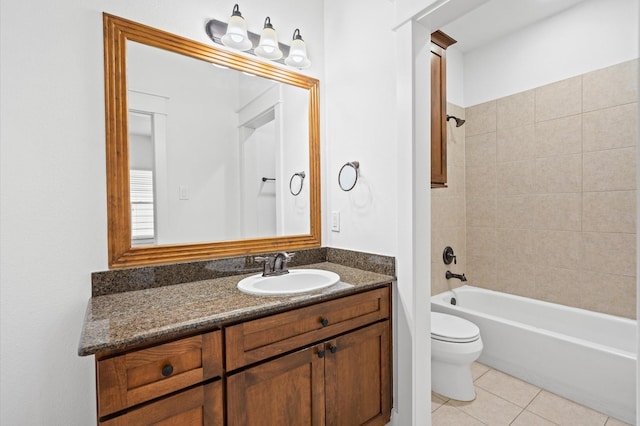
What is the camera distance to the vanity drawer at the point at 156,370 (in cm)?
79

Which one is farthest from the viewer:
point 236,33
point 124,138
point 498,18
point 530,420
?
point 498,18

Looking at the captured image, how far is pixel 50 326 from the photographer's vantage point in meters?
1.12

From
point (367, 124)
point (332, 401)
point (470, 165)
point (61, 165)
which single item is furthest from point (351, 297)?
point (470, 165)

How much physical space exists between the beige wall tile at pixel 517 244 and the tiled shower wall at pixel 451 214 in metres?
0.35

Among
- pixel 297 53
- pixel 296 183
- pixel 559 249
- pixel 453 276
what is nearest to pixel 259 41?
pixel 297 53

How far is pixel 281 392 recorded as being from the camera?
1107 mm

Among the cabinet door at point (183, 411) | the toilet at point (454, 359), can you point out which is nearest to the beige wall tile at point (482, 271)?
the toilet at point (454, 359)

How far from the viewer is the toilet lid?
1.88m

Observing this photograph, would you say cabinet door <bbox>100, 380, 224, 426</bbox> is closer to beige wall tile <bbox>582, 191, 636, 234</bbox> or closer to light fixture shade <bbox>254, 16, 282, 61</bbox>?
light fixture shade <bbox>254, 16, 282, 61</bbox>

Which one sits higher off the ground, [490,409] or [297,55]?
[297,55]

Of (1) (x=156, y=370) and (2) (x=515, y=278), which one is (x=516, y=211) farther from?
(1) (x=156, y=370)

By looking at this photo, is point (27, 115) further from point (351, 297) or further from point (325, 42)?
point (325, 42)

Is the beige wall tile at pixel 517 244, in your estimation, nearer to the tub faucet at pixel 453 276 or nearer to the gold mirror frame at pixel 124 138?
the tub faucet at pixel 453 276

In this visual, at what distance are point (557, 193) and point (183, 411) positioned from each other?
2.92m
